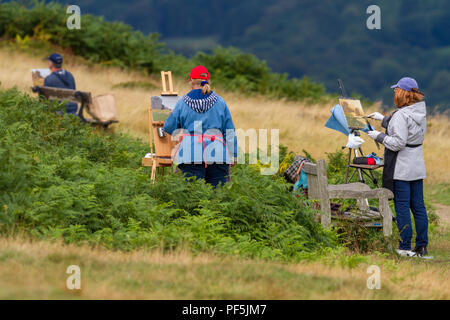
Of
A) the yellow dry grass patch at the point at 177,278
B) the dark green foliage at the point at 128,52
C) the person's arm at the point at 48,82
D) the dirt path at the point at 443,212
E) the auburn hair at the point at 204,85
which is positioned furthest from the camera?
the dark green foliage at the point at 128,52

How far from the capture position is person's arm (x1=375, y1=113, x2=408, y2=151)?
29.2 feet

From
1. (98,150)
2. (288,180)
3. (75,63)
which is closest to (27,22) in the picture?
(75,63)

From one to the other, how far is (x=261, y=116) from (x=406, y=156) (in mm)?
13188

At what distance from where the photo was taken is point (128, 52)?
3297 centimetres

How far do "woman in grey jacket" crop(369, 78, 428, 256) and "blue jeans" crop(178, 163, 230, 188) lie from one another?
81.8 inches

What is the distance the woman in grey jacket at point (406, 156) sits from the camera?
352 inches

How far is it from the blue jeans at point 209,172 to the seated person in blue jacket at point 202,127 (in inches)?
3.4

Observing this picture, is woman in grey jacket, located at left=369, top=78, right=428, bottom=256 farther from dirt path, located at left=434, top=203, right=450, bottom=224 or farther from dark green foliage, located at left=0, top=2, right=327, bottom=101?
dark green foliage, located at left=0, top=2, right=327, bottom=101

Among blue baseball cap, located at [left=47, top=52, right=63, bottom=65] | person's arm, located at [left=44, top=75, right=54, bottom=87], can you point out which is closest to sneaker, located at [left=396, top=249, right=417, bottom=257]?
blue baseball cap, located at [left=47, top=52, right=63, bottom=65]

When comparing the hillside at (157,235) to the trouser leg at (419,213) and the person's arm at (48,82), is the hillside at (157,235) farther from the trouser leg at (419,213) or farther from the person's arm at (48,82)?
the person's arm at (48,82)

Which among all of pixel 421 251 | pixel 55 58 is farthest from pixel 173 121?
pixel 55 58

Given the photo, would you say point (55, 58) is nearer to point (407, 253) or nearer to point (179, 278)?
point (407, 253)

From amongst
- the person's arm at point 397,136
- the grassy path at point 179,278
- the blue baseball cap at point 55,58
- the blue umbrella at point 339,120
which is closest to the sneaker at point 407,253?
the person's arm at point 397,136
